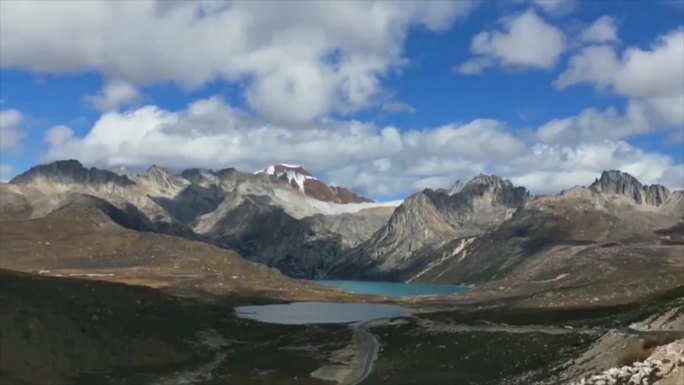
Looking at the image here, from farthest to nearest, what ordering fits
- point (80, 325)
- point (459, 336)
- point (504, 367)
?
point (459, 336) → point (80, 325) → point (504, 367)

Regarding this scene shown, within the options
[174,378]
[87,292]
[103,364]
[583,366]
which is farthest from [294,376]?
[87,292]

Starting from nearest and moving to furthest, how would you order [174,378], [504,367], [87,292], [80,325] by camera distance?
[504,367] → [174,378] → [80,325] → [87,292]

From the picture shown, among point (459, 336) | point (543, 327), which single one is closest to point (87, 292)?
point (459, 336)

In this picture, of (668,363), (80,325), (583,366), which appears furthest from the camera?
(80,325)

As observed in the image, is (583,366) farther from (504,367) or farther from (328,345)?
(328,345)

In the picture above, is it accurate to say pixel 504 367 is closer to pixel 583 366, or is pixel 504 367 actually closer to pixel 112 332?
pixel 583 366

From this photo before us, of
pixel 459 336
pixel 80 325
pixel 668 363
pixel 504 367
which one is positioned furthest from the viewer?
pixel 459 336

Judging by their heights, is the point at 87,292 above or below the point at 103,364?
above

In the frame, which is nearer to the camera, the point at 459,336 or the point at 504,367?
the point at 504,367

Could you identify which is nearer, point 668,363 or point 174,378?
point 668,363
